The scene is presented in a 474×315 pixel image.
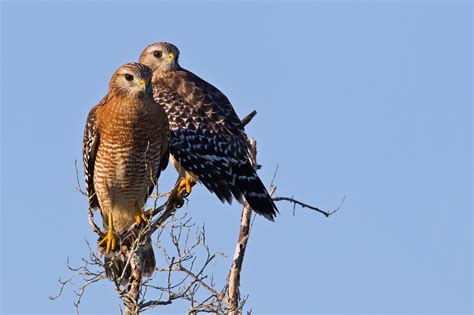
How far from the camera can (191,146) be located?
1148 centimetres

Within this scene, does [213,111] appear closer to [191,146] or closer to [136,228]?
[191,146]

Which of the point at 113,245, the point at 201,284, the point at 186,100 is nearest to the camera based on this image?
the point at 201,284

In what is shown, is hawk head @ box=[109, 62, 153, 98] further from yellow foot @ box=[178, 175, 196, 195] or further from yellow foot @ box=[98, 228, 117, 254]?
yellow foot @ box=[98, 228, 117, 254]

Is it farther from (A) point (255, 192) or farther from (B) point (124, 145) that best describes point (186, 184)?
(B) point (124, 145)

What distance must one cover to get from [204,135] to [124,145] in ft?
4.66

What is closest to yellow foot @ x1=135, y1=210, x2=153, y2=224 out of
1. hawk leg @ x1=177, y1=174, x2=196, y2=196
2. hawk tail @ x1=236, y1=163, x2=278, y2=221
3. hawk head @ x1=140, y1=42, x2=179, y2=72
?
hawk leg @ x1=177, y1=174, x2=196, y2=196

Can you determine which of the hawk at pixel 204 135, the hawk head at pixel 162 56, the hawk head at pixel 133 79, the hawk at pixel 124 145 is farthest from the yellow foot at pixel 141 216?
the hawk head at pixel 162 56

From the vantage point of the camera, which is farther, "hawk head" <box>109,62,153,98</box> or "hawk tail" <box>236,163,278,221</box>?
"hawk tail" <box>236,163,278,221</box>

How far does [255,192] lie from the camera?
10.8m

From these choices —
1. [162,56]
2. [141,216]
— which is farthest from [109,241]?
[162,56]

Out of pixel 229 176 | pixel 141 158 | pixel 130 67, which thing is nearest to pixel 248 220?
pixel 229 176

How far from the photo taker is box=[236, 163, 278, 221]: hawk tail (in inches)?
418

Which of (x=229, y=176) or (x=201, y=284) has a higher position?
(x=229, y=176)

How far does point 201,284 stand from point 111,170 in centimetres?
170
